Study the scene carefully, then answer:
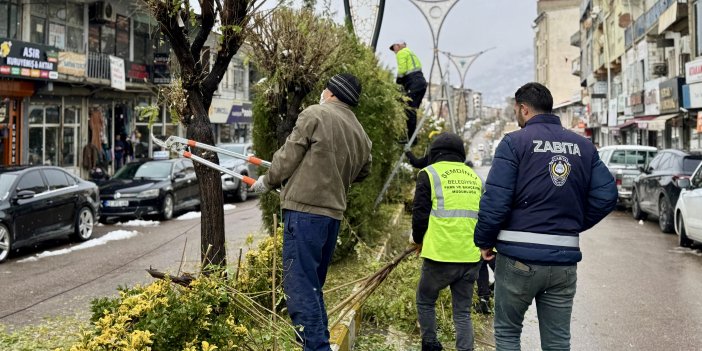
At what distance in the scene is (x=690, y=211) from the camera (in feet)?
42.3

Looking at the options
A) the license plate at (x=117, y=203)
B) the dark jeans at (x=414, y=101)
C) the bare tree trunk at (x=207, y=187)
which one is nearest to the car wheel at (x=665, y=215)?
the dark jeans at (x=414, y=101)

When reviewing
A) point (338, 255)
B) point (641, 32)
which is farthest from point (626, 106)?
point (338, 255)

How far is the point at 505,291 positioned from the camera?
430 centimetres

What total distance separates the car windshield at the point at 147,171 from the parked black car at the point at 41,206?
4.15m

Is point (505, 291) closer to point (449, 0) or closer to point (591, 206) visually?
point (591, 206)

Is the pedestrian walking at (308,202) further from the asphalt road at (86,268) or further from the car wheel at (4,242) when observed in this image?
the car wheel at (4,242)

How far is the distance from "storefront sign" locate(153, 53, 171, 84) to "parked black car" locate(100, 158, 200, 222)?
9.88 metres

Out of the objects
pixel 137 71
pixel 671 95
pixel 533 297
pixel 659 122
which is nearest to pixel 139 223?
pixel 533 297

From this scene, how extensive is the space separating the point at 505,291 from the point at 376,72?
6.23 m

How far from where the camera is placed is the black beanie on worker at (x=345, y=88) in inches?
191

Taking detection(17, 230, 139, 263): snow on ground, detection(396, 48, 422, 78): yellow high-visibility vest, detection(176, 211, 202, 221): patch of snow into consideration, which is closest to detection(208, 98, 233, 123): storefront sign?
detection(176, 211, 202, 221): patch of snow

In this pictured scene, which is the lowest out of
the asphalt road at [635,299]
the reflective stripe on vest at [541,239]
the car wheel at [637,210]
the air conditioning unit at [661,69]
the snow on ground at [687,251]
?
the asphalt road at [635,299]

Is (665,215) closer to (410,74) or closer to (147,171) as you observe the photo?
(410,74)

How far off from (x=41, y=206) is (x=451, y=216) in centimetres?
961
